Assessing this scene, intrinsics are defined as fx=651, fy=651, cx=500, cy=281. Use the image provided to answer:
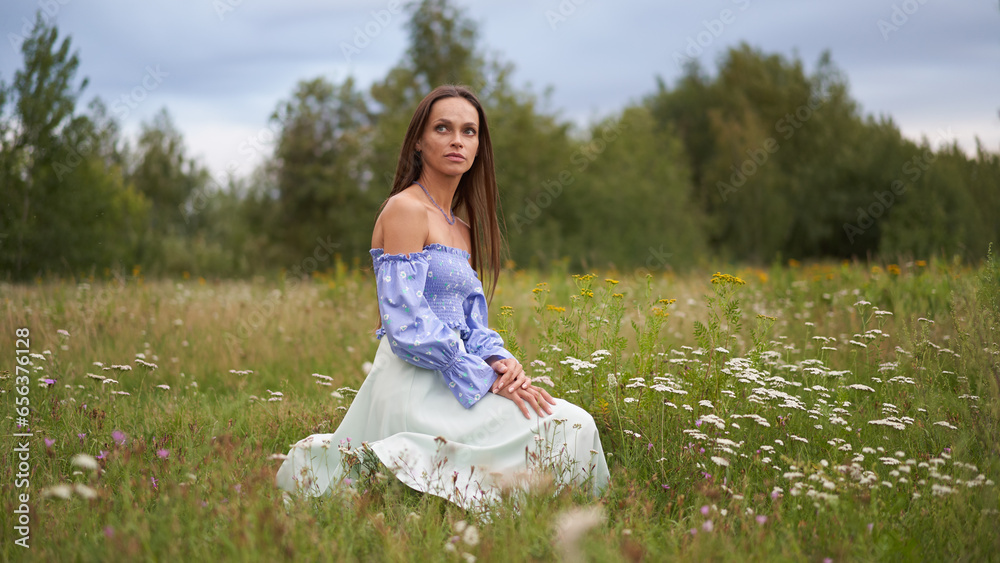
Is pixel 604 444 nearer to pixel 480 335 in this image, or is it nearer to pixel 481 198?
pixel 480 335

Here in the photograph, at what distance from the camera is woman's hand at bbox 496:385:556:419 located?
291 cm

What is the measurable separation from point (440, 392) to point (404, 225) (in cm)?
80

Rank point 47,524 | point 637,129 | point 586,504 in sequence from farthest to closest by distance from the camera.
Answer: point 637,129 → point 586,504 → point 47,524

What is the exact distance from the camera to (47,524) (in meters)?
2.46

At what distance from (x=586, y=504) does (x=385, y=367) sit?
1.11 metres

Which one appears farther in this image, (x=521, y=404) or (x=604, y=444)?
(x=604, y=444)

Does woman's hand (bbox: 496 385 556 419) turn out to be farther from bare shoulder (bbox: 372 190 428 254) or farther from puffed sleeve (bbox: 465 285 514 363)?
bare shoulder (bbox: 372 190 428 254)

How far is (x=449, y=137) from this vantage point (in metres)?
3.32

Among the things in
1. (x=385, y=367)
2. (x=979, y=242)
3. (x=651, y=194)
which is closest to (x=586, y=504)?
(x=385, y=367)

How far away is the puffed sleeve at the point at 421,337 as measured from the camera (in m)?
2.89

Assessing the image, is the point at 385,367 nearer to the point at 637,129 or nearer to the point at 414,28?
the point at 414,28
